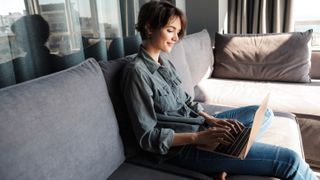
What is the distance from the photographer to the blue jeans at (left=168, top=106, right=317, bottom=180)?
1015 millimetres

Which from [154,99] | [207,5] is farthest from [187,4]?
[154,99]

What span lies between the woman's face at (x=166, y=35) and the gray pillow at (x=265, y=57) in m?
1.35

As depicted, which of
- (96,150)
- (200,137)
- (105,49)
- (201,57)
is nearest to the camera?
(96,150)

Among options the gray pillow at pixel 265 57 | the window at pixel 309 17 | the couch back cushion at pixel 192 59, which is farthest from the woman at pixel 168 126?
the window at pixel 309 17

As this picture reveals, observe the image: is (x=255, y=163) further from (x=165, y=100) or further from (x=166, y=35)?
(x=166, y=35)

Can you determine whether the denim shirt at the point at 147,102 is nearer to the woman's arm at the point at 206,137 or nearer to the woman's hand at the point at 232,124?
the woman's arm at the point at 206,137

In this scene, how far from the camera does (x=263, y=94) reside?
199 cm

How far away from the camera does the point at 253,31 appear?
10.2 feet

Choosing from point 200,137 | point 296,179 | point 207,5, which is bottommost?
point 296,179

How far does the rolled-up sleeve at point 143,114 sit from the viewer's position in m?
1.03

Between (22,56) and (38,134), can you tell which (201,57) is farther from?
(38,134)

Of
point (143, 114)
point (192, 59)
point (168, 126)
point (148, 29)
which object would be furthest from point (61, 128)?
point (192, 59)

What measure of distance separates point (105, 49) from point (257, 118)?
88 centimetres

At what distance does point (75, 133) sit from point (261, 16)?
8.87 feet
